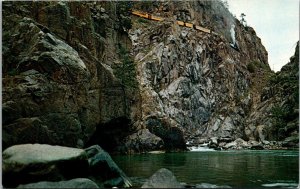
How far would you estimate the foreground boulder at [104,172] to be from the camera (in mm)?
13047

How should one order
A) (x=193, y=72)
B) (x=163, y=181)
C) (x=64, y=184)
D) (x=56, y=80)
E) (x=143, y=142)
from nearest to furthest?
(x=64, y=184)
(x=163, y=181)
(x=56, y=80)
(x=143, y=142)
(x=193, y=72)

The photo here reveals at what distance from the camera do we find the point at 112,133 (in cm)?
4219

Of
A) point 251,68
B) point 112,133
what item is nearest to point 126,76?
point 112,133

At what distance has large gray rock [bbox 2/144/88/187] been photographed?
11.0 metres

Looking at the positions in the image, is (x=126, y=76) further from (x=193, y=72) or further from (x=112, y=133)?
(x=193, y=72)

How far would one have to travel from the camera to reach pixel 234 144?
179 ft

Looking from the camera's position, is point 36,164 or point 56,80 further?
point 56,80

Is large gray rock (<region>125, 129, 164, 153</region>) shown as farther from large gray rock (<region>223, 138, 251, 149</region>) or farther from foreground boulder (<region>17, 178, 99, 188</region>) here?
foreground boulder (<region>17, 178, 99, 188</region>)

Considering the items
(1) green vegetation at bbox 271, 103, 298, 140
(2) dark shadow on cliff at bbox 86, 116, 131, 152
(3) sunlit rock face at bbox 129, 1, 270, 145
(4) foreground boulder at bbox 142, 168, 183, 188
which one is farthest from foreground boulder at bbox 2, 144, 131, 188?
(3) sunlit rock face at bbox 129, 1, 270, 145

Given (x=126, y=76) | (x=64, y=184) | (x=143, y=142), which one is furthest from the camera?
(x=126, y=76)

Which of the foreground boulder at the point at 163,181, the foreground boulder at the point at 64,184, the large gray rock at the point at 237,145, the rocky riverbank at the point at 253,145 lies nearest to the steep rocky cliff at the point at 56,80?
the foreground boulder at the point at 64,184

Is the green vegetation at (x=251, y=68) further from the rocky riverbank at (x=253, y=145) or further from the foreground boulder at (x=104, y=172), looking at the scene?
the foreground boulder at (x=104, y=172)

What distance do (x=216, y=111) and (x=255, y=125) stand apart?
9429mm

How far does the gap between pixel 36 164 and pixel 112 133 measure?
31.2 meters
